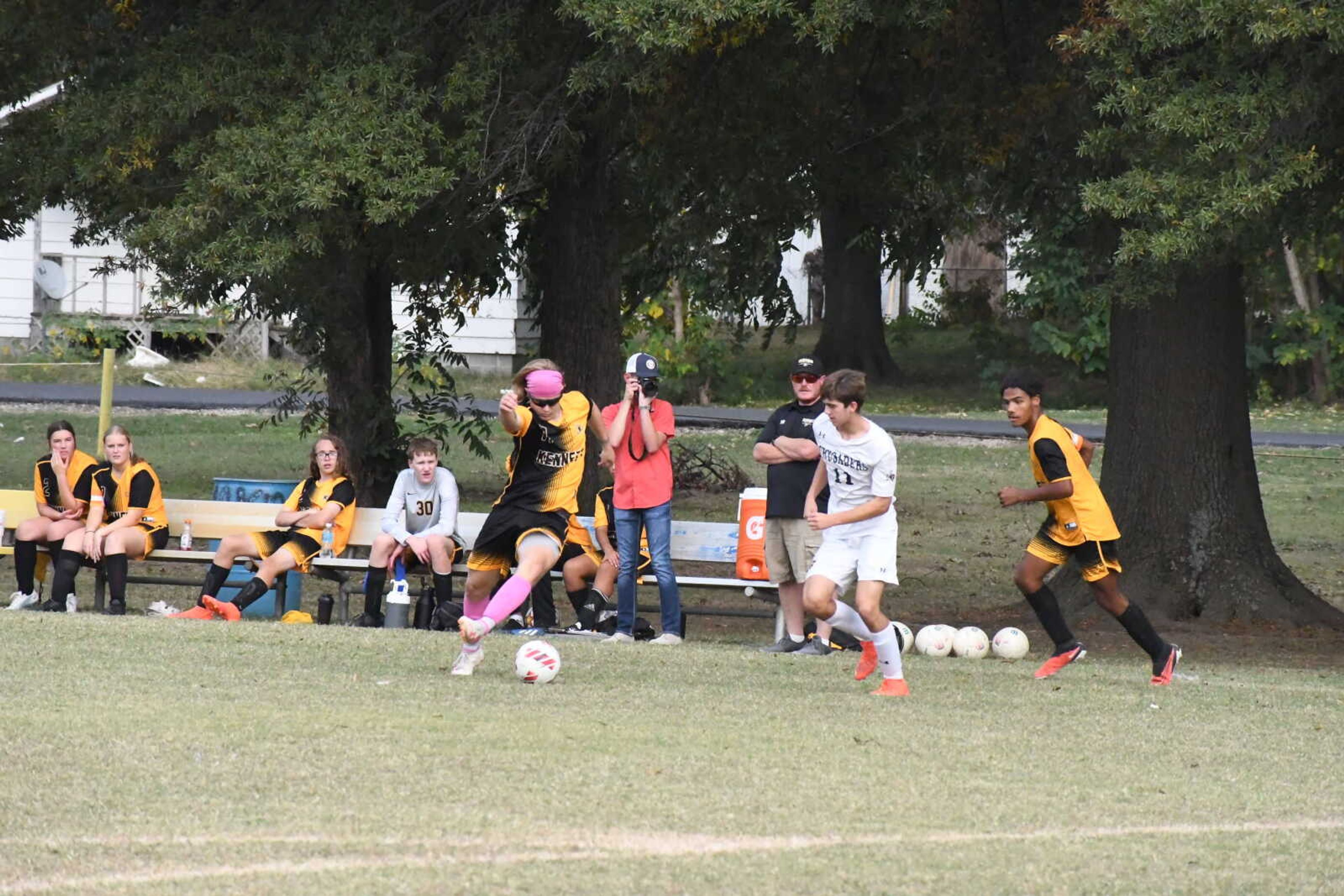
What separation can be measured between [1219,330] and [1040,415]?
3.57 meters

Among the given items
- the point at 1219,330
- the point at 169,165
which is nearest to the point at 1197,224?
the point at 1219,330

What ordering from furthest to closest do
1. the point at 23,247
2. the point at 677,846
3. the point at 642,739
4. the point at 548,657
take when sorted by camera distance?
the point at 23,247 → the point at 548,657 → the point at 642,739 → the point at 677,846

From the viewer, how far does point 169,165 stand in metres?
12.9

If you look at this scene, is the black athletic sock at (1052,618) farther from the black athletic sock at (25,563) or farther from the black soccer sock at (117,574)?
the black athletic sock at (25,563)

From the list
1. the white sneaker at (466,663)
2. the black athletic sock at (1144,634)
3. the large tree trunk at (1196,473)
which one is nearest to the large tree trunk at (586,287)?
the large tree trunk at (1196,473)

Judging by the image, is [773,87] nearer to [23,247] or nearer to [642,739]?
[642,739]

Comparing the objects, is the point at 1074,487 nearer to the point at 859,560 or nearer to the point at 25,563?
the point at 859,560

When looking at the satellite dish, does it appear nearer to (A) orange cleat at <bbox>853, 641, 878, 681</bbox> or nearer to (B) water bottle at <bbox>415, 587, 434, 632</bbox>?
(B) water bottle at <bbox>415, 587, 434, 632</bbox>

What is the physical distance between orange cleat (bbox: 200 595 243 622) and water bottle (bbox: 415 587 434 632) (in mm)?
1131

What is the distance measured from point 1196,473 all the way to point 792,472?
357cm

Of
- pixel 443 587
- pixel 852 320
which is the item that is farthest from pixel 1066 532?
pixel 852 320

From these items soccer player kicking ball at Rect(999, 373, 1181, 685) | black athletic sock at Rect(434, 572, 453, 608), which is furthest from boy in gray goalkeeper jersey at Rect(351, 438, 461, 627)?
soccer player kicking ball at Rect(999, 373, 1181, 685)

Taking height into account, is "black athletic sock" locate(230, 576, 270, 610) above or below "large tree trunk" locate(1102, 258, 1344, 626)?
below

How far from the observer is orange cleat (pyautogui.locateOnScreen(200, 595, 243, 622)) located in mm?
12359
